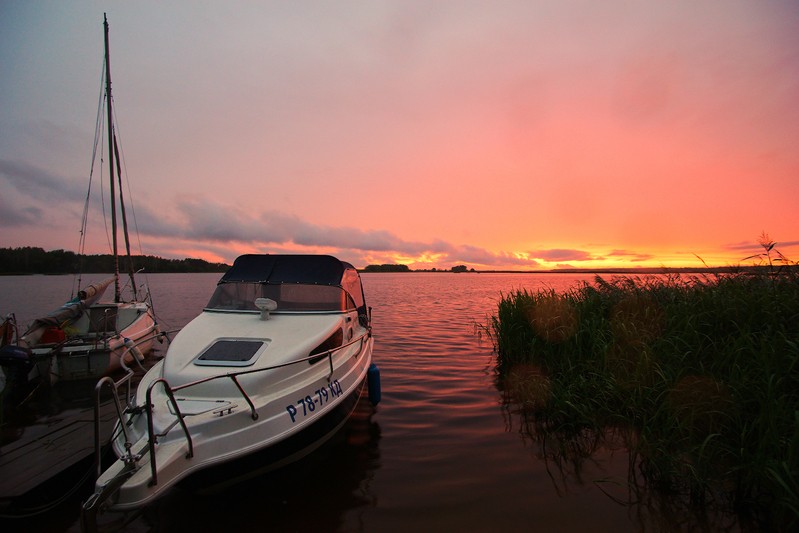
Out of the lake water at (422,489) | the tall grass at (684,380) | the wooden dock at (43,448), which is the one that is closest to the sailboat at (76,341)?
the wooden dock at (43,448)

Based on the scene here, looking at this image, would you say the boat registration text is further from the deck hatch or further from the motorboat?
the deck hatch

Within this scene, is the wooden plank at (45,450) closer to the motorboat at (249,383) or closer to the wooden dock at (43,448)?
the wooden dock at (43,448)

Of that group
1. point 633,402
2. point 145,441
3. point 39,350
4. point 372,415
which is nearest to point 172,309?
point 39,350

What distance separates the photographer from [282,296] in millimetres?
6906

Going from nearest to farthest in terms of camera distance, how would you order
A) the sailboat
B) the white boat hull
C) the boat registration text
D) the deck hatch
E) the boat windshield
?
the white boat hull < the boat registration text < the deck hatch < the boat windshield < the sailboat

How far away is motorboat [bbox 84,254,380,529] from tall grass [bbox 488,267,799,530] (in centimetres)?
373

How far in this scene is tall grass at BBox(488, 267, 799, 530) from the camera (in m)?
3.99

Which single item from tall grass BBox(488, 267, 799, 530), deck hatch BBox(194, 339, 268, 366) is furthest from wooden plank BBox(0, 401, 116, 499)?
tall grass BBox(488, 267, 799, 530)

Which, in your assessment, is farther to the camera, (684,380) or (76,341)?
(76,341)

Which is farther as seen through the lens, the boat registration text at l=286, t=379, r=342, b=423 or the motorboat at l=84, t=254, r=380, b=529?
the boat registration text at l=286, t=379, r=342, b=423

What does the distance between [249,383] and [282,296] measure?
8.68 ft

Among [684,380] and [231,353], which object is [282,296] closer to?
[231,353]

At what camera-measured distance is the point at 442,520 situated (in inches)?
162

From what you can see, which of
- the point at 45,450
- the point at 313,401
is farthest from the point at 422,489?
the point at 45,450
